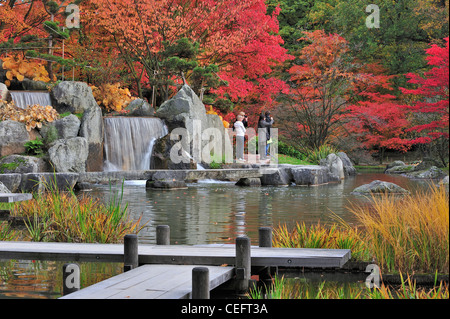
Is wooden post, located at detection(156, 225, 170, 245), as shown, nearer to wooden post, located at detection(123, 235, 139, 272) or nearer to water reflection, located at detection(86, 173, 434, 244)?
wooden post, located at detection(123, 235, 139, 272)

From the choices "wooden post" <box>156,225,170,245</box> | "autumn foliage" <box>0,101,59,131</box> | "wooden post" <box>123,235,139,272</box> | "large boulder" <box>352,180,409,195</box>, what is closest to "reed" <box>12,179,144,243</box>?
"wooden post" <box>156,225,170,245</box>

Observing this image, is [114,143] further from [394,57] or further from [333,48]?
[394,57]

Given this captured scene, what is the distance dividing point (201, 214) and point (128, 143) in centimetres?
995

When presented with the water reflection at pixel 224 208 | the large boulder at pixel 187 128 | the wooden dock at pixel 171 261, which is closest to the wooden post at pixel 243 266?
the wooden dock at pixel 171 261

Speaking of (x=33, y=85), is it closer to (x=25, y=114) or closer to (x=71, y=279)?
(x=25, y=114)

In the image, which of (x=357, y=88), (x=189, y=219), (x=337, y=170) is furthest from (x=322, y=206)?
(x=357, y=88)

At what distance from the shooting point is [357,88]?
31.8 meters

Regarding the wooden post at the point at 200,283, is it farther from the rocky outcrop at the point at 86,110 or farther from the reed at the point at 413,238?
the rocky outcrop at the point at 86,110

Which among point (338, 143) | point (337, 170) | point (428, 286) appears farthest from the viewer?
point (338, 143)

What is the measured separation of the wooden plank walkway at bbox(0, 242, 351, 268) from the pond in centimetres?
25

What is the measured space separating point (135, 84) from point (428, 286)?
23.6 metres

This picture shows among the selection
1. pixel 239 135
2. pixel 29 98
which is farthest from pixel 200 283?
pixel 239 135

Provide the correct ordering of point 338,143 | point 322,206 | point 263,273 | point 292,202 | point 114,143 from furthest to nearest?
point 338,143 < point 114,143 < point 292,202 < point 322,206 < point 263,273

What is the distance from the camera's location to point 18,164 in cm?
1747
